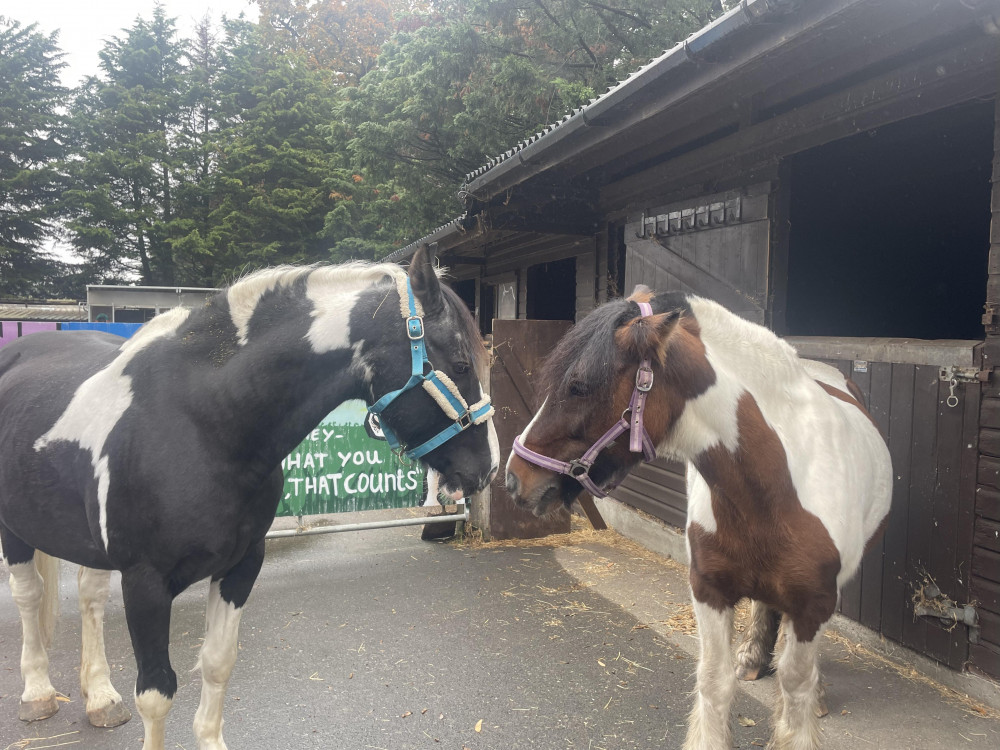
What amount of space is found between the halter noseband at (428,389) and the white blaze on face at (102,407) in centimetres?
87

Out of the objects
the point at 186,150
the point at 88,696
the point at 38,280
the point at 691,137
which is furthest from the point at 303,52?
the point at 88,696

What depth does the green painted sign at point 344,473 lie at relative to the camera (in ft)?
15.6

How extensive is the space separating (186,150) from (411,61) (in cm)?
1681

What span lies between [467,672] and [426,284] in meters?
2.17

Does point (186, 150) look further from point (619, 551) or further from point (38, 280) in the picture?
point (619, 551)

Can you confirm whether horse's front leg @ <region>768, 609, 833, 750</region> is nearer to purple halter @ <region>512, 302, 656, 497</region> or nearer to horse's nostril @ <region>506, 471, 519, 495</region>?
purple halter @ <region>512, 302, 656, 497</region>

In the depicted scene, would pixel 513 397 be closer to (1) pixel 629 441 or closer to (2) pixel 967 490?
(2) pixel 967 490

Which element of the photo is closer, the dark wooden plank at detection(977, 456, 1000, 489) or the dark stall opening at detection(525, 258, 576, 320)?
the dark wooden plank at detection(977, 456, 1000, 489)

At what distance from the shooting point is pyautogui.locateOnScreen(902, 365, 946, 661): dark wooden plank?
297cm

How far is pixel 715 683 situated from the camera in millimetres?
2115

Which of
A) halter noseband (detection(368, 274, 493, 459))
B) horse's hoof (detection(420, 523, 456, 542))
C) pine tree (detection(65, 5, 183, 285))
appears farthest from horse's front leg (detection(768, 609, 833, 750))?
pine tree (detection(65, 5, 183, 285))

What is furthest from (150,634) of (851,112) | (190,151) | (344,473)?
(190,151)

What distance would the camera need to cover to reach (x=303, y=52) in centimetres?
2570

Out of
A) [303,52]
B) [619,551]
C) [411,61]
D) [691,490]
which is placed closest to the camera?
[691,490]
